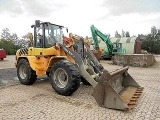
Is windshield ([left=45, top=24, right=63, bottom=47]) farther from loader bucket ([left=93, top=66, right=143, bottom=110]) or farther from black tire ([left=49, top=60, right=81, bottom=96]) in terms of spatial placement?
loader bucket ([left=93, top=66, right=143, bottom=110])

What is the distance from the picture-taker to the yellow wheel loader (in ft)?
17.3

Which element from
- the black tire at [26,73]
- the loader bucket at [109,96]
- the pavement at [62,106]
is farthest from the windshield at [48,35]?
the loader bucket at [109,96]

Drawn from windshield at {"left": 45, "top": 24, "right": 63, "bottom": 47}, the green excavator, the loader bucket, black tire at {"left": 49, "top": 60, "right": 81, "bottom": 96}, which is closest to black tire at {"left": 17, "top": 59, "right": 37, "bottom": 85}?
windshield at {"left": 45, "top": 24, "right": 63, "bottom": 47}

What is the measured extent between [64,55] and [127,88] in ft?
7.54

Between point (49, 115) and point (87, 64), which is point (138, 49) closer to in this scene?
point (87, 64)

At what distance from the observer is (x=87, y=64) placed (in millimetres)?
7004

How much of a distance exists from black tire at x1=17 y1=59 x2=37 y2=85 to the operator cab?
837 mm

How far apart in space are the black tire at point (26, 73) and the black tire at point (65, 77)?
1.46 meters

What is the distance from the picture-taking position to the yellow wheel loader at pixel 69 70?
5.28 m

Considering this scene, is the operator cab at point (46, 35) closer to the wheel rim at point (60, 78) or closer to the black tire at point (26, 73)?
the black tire at point (26, 73)

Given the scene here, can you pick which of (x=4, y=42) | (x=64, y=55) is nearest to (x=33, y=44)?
(x=64, y=55)

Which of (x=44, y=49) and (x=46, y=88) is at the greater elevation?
(x=44, y=49)

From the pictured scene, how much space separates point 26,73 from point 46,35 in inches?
64.5

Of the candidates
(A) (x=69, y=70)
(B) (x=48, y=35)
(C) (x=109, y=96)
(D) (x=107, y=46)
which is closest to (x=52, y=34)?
(B) (x=48, y=35)
